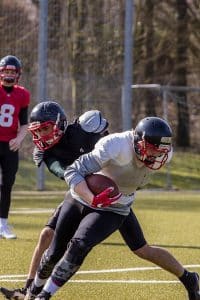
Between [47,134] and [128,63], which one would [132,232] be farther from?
[128,63]

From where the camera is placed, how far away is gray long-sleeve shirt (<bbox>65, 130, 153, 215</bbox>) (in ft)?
19.5

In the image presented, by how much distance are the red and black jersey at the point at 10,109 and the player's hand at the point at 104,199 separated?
4150mm

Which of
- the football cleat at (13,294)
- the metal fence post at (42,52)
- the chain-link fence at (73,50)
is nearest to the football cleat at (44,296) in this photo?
the football cleat at (13,294)

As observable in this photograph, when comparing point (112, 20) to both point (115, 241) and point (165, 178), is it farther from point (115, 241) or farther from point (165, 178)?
point (115, 241)

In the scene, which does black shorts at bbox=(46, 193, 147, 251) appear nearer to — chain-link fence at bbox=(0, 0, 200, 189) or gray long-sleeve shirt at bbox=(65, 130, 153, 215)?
gray long-sleeve shirt at bbox=(65, 130, 153, 215)

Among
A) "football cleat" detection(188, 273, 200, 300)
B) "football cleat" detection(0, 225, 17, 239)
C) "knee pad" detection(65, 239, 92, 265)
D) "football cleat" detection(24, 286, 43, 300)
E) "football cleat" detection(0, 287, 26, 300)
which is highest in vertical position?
"knee pad" detection(65, 239, 92, 265)

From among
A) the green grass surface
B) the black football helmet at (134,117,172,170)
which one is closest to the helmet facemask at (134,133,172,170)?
the black football helmet at (134,117,172,170)

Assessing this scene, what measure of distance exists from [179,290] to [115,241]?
283 centimetres

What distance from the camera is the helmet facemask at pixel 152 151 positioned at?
5965 millimetres

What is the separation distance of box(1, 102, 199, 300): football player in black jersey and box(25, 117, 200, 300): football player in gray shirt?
35 cm

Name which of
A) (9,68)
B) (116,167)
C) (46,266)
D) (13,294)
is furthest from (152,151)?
(9,68)

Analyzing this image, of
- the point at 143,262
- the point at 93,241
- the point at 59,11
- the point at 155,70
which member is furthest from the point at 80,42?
the point at 93,241

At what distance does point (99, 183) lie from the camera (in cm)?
591

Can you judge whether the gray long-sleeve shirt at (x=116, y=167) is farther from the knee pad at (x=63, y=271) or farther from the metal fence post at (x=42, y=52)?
the metal fence post at (x=42, y=52)
